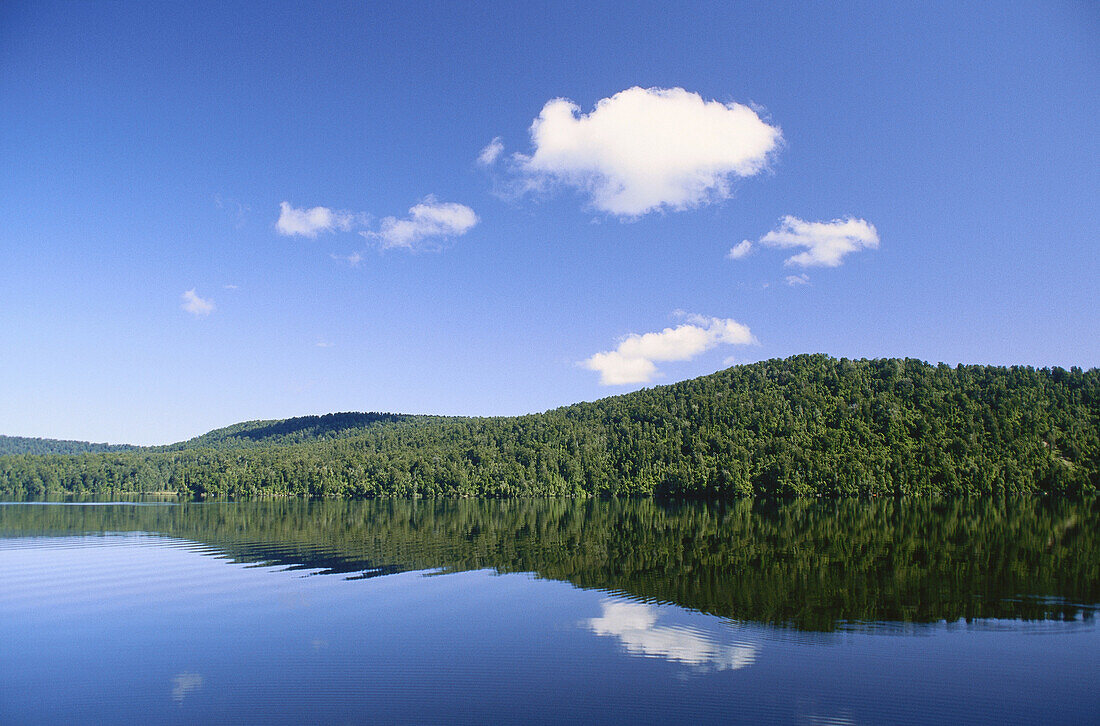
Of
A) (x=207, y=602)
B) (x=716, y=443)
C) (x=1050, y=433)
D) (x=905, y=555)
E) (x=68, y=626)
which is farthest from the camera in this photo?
(x=716, y=443)

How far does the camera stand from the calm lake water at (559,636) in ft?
63.6

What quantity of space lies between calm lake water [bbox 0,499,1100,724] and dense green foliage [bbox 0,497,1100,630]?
0.30 metres

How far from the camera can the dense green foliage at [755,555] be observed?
31281 mm

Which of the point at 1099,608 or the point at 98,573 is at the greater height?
the point at 1099,608

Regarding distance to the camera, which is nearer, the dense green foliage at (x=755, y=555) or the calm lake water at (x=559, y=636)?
the calm lake water at (x=559, y=636)

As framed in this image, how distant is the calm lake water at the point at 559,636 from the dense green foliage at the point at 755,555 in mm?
299

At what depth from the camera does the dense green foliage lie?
103 ft

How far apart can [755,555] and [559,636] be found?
27.5 metres

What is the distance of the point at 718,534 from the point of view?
Result: 66.9 meters

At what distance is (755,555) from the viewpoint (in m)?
48.5

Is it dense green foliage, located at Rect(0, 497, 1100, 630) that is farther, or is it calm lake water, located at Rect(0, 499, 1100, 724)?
dense green foliage, located at Rect(0, 497, 1100, 630)

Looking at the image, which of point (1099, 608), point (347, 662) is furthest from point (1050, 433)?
point (347, 662)

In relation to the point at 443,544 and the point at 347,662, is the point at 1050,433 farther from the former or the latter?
the point at 347,662

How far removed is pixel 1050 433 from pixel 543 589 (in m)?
197
